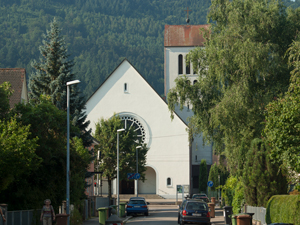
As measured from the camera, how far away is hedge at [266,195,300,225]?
14.6 metres

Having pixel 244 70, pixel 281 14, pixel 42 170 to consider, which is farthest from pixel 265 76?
pixel 42 170

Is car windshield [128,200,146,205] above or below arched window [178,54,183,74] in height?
below

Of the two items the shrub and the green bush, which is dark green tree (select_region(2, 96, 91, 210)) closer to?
the green bush

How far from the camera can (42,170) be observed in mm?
19812

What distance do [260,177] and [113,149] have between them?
80.1ft

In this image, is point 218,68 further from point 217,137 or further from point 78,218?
point 78,218

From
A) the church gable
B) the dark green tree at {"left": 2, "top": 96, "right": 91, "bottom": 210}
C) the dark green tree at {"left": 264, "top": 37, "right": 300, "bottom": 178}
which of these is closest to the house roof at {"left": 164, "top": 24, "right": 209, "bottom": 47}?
the church gable

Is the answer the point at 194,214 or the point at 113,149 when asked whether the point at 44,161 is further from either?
the point at 113,149

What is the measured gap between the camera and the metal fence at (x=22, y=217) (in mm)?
15555

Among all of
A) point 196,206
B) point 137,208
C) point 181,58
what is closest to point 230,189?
point 137,208

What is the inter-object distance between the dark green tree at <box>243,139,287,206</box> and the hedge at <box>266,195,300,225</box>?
2.25 m

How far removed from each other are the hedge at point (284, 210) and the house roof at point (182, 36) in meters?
48.9

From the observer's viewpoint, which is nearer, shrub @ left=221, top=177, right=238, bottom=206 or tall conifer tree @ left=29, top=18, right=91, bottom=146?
tall conifer tree @ left=29, top=18, right=91, bottom=146

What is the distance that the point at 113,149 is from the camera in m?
43.4
